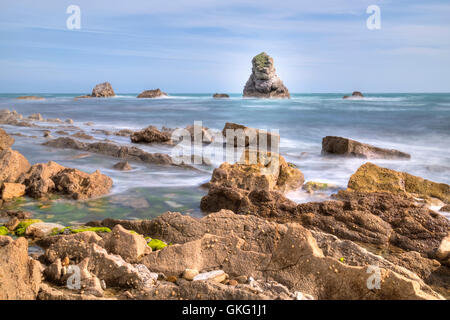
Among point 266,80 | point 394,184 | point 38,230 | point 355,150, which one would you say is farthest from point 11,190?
point 266,80

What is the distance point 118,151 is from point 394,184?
7.24 m

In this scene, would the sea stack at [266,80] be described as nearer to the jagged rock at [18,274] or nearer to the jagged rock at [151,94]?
the jagged rock at [151,94]

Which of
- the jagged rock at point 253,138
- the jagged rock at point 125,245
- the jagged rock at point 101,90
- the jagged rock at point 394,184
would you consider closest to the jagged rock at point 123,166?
the jagged rock at point 253,138

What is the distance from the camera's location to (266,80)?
75.2 m

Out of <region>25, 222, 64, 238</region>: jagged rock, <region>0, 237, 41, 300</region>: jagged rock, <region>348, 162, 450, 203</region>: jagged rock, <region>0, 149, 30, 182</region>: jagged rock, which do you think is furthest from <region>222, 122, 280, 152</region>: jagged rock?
<region>0, 237, 41, 300</region>: jagged rock

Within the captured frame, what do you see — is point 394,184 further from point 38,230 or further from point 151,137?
point 151,137

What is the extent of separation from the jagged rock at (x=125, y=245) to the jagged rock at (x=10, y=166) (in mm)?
4396

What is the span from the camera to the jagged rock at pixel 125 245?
131 inches

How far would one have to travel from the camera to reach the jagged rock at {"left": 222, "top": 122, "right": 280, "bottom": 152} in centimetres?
1286

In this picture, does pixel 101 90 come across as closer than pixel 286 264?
No
